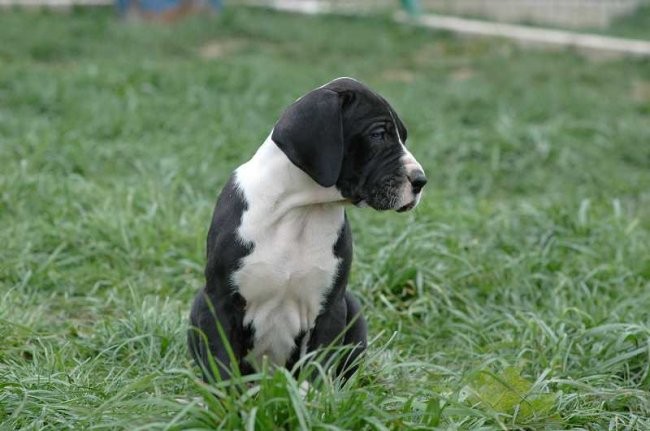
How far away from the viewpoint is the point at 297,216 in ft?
11.2

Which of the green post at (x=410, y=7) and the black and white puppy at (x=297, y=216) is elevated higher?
the black and white puppy at (x=297, y=216)

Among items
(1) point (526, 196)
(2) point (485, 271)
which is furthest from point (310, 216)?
(1) point (526, 196)

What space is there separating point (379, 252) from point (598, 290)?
1.03 metres

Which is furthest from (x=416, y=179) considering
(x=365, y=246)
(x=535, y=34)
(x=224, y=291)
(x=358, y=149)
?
(x=535, y=34)

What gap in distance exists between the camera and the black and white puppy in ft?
10.9

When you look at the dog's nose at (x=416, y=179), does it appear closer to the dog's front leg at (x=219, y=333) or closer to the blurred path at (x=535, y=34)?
the dog's front leg at (x=219, y=333)

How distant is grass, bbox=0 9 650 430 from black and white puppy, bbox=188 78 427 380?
276 mm

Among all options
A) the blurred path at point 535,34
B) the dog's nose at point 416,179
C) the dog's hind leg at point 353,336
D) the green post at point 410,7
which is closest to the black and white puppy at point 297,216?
the dog's nose at point 416,179

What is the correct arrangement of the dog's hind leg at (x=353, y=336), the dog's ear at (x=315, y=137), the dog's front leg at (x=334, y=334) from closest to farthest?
the dog's ear at (x=315, y=137)
the dog's front leg at (x=334, y=334)
the dog's hind leg at (x=353, y=336)

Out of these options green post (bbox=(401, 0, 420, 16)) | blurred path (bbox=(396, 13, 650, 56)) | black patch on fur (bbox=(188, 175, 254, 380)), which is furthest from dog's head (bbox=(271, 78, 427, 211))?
green post (bbox=(401, 0, 420, 16))

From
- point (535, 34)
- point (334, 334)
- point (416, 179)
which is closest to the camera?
point (416, 179)

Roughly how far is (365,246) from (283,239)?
213 cm

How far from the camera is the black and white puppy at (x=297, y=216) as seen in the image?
3336 mm

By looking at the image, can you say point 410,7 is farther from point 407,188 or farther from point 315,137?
point 315,137
